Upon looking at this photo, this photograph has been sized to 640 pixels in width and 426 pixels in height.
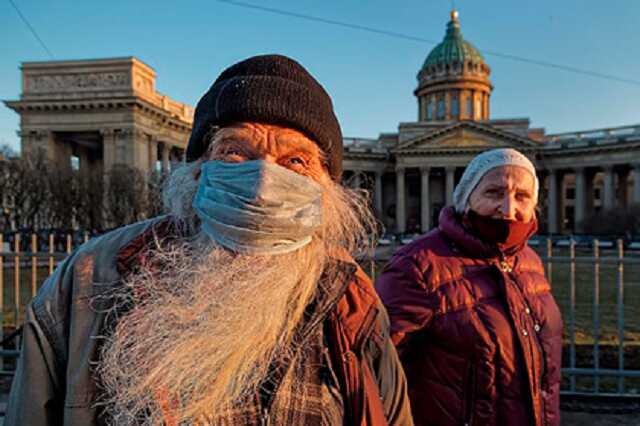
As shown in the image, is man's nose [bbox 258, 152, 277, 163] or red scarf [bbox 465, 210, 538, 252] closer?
man's nose [bbox 258, 152, 277, 163]

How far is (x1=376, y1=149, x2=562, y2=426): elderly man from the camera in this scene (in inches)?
83.7

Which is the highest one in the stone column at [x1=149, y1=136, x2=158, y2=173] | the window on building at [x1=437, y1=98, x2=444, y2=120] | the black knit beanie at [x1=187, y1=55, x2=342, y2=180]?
the window on building at [x1=437, y1=98, x2=444, y2=120]

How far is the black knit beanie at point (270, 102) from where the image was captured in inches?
51.7

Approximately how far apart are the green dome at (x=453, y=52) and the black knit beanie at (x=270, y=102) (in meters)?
70.5

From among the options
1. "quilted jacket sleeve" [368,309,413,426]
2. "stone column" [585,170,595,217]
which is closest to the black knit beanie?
"quilted jacket sleeve" [368,309,413,426]

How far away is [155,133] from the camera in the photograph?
38250 millimetres

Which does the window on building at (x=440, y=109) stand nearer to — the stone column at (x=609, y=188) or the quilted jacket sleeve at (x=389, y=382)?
the stone column at (x=609, y=188)

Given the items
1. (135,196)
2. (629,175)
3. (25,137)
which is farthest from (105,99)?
(629,175)

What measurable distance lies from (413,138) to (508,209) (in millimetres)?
52102

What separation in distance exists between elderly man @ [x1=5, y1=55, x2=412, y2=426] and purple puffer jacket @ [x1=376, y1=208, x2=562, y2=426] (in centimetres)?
87

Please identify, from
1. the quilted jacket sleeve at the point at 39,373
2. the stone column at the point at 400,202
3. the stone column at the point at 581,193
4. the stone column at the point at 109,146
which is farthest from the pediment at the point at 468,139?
the quilted jacket sleeve at the point at 39,373

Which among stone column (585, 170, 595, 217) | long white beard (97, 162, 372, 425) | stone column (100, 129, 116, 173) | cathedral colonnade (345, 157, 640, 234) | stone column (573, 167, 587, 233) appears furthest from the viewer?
stone column (585, 170, 595, 217)

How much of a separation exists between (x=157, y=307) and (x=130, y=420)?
0.30 metres

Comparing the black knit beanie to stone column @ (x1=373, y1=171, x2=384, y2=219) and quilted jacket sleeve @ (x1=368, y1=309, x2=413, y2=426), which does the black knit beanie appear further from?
stone column @ (x1=373, y1=171, x2=384, y2=219)
